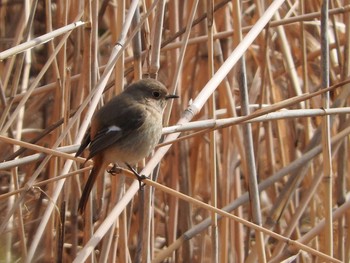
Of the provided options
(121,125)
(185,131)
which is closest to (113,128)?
(121,125)

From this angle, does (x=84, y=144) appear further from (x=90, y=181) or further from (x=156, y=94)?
(x=156, y=94)

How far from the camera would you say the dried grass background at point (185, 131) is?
7.20 ft

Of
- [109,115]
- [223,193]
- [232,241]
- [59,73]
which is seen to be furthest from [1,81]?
[232,241]

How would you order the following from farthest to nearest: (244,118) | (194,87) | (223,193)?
(194,87) → (223,193) → (244,118)

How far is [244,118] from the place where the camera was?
6.86 ft

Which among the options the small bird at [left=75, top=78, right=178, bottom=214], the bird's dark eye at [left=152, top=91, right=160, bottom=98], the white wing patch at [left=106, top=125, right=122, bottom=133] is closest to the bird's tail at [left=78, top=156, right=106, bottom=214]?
the small bird at [left=75, top=78, right=178, bottom=214]

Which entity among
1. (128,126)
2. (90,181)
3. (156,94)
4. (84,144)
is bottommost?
(90,181)

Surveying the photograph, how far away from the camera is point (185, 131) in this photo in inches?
84.0

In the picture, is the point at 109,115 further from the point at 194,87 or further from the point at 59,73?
the point at 194,87

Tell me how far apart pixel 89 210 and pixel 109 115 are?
346 mm

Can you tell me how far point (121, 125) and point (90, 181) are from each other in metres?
0.33

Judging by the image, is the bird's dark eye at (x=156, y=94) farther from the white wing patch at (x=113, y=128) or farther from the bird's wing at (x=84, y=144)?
the bird's wing at (x=84, y=144)

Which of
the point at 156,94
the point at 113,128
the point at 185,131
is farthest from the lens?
the point at 156,94

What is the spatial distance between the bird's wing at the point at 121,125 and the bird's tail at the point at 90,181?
7 cm
